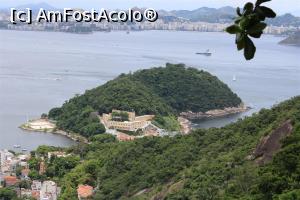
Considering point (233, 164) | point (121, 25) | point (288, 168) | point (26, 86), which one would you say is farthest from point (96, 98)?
point (121, 25)

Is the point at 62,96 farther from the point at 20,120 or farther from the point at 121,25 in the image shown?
the point at 121,25

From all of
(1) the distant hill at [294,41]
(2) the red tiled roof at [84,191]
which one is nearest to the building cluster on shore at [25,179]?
(2) the red tiled roof at [84,191]

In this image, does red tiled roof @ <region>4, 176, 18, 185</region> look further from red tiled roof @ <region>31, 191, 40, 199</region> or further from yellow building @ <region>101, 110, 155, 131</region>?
yellow building @ <region>101, 110, 155, 131</region>

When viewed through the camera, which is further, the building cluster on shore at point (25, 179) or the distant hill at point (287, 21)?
the distant hill at point (287, 21)

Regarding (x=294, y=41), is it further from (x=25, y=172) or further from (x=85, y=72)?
(x=25, y=172)

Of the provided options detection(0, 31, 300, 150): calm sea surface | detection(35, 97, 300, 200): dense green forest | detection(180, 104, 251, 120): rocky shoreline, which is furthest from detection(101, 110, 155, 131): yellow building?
detection(35, 97, 300, 200): dense green forest

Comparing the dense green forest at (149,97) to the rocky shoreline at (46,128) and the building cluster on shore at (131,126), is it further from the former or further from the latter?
the building cluster on shore at (131,126)
